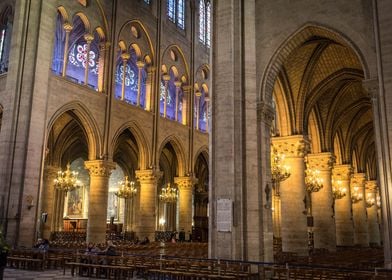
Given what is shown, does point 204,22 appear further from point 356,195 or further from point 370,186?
point 370,186

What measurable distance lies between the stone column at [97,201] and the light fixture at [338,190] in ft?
47.0

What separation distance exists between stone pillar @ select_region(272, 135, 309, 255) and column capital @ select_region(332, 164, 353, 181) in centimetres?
891

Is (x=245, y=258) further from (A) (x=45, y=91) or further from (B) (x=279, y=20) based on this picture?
(A) (x=45, y=91)

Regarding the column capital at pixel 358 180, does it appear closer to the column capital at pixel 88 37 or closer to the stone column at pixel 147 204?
the stone column at pixel 147 204

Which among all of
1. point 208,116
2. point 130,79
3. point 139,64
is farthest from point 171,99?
point 208,116

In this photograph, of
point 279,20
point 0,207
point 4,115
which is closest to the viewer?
point 279,20

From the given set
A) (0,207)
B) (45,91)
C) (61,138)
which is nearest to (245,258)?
Answer: (0,207)

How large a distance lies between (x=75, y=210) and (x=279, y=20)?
26.9 metres

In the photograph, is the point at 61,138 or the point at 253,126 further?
the point at 61,138

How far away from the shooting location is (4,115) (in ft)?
65.4

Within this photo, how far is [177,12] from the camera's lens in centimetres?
3394

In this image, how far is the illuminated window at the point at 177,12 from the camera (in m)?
33.0

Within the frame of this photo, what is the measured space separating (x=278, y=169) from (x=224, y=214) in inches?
222

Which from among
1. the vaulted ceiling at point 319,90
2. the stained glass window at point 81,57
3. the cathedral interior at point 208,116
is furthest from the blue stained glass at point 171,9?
the vaulted ceiling at point 319,90
